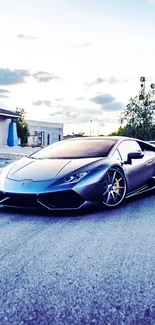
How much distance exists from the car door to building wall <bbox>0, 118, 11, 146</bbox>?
18391 millimetres

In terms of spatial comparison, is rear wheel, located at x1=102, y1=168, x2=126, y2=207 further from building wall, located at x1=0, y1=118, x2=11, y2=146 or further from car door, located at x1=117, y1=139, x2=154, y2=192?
building wall, located at x1=0, y1=118, x2=11, y2=146

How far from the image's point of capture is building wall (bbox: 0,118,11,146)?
23.6m

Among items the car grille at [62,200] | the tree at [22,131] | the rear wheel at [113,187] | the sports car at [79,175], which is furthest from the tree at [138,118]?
the car grille at [62,200]

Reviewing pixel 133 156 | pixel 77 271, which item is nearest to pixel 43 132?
pixel 133 156

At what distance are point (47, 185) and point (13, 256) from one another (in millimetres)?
1536

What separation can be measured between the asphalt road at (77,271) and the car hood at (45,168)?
1.86ft

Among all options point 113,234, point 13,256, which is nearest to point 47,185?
point 113,234

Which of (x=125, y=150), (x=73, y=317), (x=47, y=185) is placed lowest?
(x=73, y=317)

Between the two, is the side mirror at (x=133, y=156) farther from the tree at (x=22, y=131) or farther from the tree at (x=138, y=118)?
the tree at (x=138, y=118)

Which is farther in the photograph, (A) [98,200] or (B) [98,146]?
(B) [98,146]

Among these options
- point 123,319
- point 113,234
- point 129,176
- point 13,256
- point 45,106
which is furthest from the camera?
point 45,106

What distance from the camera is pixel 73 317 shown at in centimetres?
195

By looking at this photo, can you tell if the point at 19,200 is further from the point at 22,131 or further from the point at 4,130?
the point at 22,131

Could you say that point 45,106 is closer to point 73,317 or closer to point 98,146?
point 98,146
